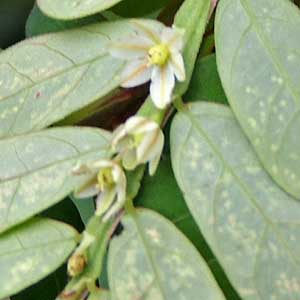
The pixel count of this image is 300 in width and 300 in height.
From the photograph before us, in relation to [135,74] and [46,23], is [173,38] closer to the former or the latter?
[135,74]

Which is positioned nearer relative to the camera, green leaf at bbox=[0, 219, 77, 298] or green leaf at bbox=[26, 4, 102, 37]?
green leaf at bbox=[0, 219, 77, 298]

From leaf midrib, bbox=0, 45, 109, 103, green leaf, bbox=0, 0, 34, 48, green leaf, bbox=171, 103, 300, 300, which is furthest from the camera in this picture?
green leaf, bbox=0, 0, 34, 48

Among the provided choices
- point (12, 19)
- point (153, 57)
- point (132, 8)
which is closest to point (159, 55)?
point (153, 57)

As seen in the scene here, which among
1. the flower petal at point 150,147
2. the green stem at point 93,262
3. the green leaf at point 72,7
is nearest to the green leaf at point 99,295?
the green stem at point 93,262

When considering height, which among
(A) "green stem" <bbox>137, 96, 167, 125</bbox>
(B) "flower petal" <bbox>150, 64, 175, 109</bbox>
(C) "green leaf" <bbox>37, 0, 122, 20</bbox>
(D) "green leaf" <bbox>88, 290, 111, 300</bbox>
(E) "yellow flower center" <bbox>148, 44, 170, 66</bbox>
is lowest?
(D) "green leaf" <bbox>88, 290, 111, 300</bbox>

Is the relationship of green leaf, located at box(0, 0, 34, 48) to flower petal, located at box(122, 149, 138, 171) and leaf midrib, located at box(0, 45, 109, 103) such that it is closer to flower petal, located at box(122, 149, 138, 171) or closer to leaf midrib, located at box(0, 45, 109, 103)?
leaf midrib, located at box(0, 45, 109, 103)

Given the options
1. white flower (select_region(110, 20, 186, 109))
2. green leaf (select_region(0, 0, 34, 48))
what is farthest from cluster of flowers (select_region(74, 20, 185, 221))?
green leaf (select_region(0, 0, 34, 48))
